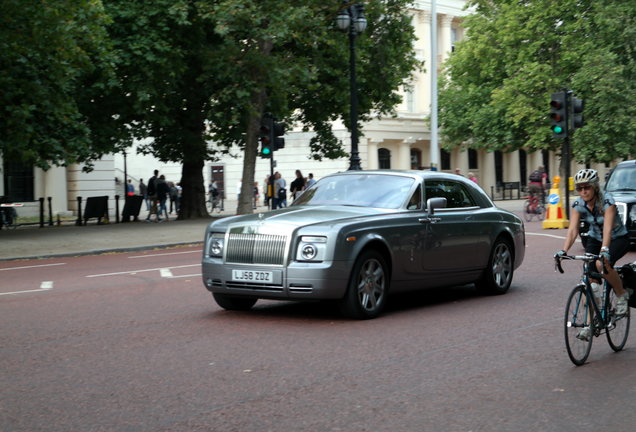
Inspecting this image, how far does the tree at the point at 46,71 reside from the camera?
22.4 meters

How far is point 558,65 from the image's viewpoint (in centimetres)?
4884

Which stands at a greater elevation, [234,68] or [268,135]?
[234,68]

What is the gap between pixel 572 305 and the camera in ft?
24.4

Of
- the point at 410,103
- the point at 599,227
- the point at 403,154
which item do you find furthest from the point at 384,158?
the point at 599,227

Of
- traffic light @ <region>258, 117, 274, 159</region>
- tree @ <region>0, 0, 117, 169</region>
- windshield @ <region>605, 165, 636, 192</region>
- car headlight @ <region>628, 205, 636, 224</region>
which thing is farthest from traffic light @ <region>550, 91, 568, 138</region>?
tree @ <region>0, 0, 117, 169</region>

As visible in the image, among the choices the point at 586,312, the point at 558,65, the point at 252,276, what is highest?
the point at 558,65

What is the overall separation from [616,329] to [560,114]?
18.2 m

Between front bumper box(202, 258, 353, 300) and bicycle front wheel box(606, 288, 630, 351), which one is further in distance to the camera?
front bumper box(202, 258, 353, 300)

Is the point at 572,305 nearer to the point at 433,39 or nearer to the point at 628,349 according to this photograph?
the point at 628,349

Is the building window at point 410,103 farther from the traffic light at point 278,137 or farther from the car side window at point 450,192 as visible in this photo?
the car side window at point 450,192

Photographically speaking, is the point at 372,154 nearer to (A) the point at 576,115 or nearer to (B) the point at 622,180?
(A) the point at 576,115

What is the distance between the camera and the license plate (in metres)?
Result: 9.72

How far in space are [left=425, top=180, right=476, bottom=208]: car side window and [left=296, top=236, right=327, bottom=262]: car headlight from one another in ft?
7.18

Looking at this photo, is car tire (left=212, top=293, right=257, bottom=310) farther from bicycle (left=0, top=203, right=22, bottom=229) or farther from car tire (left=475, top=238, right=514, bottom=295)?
bicycle (left=0, top=203, right=22, bottom=229)
